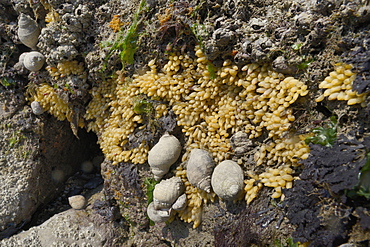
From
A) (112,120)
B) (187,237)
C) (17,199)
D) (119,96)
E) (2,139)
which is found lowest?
(17,199)

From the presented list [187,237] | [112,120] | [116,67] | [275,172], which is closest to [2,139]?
[112,120]

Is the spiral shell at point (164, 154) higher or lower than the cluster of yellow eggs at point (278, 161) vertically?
lower

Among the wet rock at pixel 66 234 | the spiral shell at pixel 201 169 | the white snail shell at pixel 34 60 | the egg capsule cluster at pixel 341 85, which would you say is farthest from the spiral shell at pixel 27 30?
the egg capsule cluster at pixel 341 85

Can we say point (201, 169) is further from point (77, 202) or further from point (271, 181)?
point (77, 202)

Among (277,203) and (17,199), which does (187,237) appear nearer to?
(277,203)

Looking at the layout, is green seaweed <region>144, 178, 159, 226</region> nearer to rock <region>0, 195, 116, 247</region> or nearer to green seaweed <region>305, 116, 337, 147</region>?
rock <region>0, 195, 116, 247</region>

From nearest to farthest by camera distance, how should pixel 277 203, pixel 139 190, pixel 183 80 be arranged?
1. pixel 277 203
2. pixel 183 80
3. pixel 139 190

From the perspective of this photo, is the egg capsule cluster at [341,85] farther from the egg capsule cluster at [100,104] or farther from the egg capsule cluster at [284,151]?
the egg capsule cluster at [100,104]
